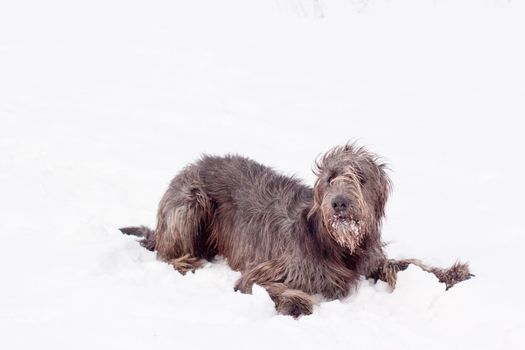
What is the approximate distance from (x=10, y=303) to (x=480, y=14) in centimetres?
1106

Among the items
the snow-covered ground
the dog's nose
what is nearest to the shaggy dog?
the dog's nose

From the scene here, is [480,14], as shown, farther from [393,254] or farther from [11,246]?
[11,246]

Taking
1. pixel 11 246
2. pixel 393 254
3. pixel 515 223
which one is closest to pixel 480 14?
pixel 515 223

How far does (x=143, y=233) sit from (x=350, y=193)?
2622mm

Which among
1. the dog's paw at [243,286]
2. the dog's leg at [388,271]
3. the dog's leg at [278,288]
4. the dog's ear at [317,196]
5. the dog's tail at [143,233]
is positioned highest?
the dog's ear at [317,196]

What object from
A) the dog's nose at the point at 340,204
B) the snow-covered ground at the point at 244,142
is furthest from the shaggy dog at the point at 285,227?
the snow-covered ground at the point at 244,142

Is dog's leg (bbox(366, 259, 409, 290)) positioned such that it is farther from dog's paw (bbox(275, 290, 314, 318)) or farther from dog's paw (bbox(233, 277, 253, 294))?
dog's paw (bbox(233, 277, 253, 294))

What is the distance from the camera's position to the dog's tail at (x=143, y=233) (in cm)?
679

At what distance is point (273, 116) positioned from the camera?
11328 mm

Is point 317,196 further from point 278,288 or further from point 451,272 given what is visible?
point 451,272

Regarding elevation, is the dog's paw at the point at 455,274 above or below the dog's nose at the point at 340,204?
below

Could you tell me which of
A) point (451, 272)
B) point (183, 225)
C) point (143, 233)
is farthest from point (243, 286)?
point (451, 272)

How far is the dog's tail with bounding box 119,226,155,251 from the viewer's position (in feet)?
22.3

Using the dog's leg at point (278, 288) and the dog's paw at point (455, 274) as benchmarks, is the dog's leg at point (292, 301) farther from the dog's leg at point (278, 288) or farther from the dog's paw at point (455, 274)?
the dog's paw at point (455, 274)
